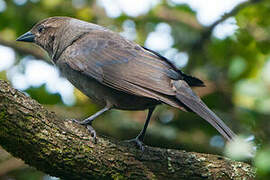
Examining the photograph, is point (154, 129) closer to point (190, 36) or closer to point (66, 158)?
point (190, 36)

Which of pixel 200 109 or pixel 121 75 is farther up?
pixel 200 109

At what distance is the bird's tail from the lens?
4.22 m

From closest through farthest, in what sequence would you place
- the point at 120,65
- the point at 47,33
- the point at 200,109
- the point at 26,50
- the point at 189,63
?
the point at 200,109 < the point at 120,65 < the point at 47,33 < the point at 26,50 < the point at 189,63

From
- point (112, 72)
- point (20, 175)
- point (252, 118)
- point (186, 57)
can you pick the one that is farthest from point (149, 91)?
point (186, 57)

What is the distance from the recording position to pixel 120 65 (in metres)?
4.89

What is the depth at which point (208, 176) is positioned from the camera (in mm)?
4406

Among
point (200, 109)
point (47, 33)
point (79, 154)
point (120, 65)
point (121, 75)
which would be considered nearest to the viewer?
point (79, 154)

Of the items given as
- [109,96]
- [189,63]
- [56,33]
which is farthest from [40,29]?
[189,63]

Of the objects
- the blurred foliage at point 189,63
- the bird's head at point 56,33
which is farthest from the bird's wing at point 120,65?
the blurred foliage at point 189,63

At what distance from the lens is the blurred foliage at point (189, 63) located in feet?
22.1

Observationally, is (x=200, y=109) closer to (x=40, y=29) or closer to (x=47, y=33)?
(x=47, y=33)

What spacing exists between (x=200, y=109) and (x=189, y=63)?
3.55 metres

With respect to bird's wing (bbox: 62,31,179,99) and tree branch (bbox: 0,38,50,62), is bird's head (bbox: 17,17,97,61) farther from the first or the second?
tree branch (bbox: 0,38,50,62)

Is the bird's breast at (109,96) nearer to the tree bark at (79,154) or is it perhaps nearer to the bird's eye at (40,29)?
the tree bark at (79,154)
